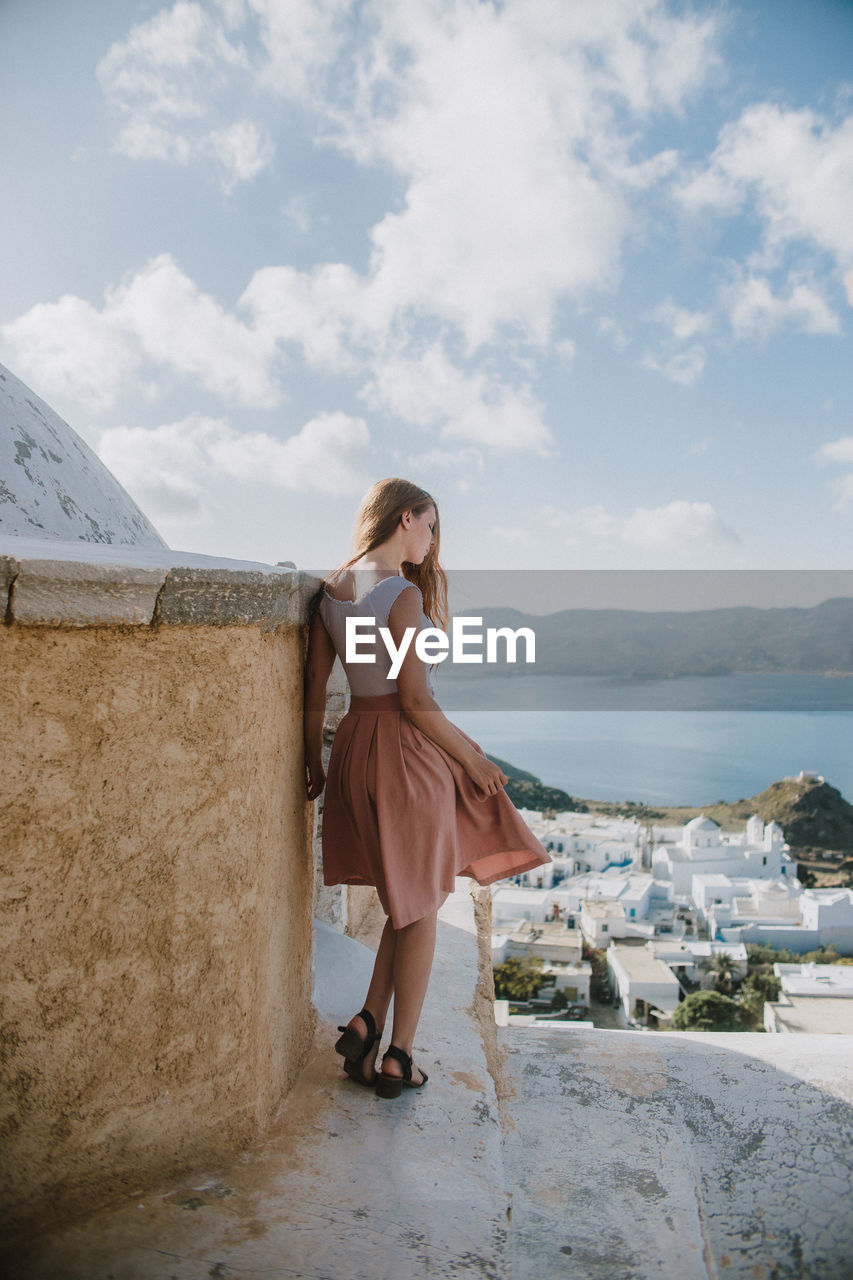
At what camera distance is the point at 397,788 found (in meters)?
1.81

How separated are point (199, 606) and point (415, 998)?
1.09m

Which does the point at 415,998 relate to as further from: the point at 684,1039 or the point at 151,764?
the point at 684,1039

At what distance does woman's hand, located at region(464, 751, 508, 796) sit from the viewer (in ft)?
6.21

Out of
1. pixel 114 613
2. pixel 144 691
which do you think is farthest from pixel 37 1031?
pixel 114 613

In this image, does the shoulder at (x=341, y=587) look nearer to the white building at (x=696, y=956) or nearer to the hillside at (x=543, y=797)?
the hillside at (x=543, y=797)

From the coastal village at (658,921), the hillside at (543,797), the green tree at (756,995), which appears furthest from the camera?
the hillside at (543,797)

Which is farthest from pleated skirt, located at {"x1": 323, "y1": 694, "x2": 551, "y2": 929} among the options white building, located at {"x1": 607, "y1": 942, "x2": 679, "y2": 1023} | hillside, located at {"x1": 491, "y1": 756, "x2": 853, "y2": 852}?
white building, located at {"x1": 607, "y1": 942, "x2": 679, "y2": 1023}

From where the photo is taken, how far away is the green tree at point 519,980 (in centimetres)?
1265

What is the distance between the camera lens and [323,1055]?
2029 millimetres

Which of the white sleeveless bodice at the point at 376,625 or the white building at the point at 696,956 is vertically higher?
the white sleeveless bodice at the point at 376,625

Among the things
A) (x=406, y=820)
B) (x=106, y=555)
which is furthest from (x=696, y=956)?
(x=106, y=555)

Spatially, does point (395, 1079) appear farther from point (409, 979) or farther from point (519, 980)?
point (519, 980)

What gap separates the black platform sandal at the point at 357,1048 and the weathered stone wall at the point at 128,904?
297 millimetres

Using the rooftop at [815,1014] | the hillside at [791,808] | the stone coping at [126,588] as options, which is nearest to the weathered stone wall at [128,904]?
the stone coping at [126,588]
